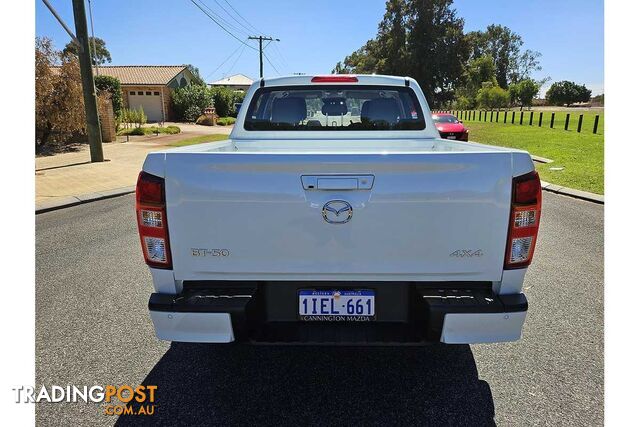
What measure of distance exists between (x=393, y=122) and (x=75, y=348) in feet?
11.0

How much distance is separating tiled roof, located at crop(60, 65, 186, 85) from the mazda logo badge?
129ft

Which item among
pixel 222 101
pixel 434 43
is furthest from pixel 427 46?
pixel 222 101

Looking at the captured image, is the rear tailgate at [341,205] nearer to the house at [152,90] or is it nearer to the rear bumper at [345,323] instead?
the rear bumper at [345,323]

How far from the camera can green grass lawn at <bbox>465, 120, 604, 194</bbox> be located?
9.73 meters

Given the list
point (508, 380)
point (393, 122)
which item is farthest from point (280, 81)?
point (508, 380)

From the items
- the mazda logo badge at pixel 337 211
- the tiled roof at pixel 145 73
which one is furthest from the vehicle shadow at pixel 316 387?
the tiled roof at pixel 145 73

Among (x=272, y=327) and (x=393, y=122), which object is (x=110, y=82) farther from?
(x=272, y=327)

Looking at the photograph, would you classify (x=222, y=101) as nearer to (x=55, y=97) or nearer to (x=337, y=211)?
(x=55, y=97)

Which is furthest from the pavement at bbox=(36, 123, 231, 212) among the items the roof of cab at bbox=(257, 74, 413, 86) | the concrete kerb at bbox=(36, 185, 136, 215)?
the roof of cab at bbox=(257, 74, 413, 86)

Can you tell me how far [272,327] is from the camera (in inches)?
93.4

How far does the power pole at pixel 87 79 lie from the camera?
38.7ft

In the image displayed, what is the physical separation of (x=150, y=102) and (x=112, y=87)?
54.4 feet

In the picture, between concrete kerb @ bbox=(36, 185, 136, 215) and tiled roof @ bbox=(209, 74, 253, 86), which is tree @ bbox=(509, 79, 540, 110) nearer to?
tiled roof @ bbox=(209, 74, 253, 86)

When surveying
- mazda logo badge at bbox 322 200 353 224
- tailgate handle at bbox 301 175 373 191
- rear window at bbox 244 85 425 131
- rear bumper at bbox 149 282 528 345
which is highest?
rear window at bbox 244 85 425 131
